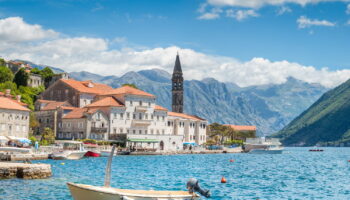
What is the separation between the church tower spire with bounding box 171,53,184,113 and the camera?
14388 cm

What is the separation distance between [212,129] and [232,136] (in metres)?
14.9

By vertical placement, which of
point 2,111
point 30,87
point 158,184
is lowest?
point 158,184

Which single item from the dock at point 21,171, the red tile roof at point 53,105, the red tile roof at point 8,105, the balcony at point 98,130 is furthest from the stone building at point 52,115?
the dock at point 21,171

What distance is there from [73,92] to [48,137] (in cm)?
2010

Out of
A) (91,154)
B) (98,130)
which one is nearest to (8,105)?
(91,154)

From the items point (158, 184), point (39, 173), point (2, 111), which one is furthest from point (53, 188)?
point (2, 111)

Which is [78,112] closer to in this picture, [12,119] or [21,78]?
[12,119]

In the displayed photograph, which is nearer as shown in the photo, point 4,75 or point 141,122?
point 141,122

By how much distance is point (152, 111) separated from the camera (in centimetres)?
10731

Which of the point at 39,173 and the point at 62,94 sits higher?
the point at 62,94

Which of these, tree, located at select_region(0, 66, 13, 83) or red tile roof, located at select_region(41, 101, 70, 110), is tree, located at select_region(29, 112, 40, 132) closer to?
red tile roof, located at select_region(41, 101, 70, 110)

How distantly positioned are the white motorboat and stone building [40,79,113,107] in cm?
2919

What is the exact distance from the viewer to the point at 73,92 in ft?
348

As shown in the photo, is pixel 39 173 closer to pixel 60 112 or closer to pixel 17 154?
pixel 17 154
